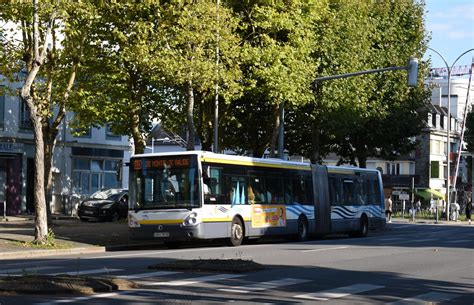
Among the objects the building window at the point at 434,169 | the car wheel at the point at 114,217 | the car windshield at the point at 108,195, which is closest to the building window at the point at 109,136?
the car windshield at the point at 108,195

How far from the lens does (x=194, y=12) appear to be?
2745 cm

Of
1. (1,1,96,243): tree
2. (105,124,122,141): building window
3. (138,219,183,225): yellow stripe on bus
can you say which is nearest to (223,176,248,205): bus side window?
(138,219,183,225): yellow stripe on bus

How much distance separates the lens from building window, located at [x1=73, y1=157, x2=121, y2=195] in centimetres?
4850

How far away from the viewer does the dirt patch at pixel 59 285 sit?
1174 cm

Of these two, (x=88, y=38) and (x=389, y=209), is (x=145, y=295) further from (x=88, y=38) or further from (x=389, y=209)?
(x=389, y=209)

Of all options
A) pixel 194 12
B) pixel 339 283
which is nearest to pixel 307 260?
pixel 339 283

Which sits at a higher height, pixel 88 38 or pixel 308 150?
pixel 88 38

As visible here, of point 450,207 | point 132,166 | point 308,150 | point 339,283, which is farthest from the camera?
point 450,207

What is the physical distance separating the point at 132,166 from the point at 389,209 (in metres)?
31.0

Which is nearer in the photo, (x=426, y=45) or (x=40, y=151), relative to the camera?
(x=40, y=151)

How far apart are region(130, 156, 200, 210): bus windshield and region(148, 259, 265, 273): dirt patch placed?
8.05 meters

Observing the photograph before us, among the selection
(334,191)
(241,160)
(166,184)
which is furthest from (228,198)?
(334,191)

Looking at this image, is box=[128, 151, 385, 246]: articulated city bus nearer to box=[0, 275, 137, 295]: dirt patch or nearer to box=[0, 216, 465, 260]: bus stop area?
box=[0, 216, 465, 260]: bus stop area

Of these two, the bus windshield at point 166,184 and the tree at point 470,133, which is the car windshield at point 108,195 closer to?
the bus windshield at point 166,184
